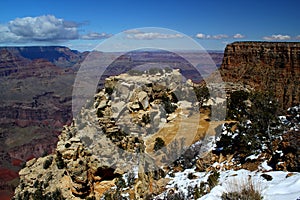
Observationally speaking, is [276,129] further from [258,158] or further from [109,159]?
[109,159]

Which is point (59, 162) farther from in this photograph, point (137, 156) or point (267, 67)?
point (267, 67)

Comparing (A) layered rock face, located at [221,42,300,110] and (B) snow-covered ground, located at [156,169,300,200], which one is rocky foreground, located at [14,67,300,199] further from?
(A) layered rock face, located at [221,42,300,110]

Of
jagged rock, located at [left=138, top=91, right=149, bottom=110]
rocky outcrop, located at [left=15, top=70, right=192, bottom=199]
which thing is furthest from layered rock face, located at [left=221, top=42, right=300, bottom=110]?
rocky outcrop, located at [left=15, top=70, right=192, bottom=199]

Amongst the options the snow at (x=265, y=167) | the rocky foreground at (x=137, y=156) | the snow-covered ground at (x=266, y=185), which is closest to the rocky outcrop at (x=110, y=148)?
the rocky foreground at (x=137, y=156)

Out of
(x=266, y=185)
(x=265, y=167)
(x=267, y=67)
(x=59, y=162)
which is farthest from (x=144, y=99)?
(x=267, y=67)

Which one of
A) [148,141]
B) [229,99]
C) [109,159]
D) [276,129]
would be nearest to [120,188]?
[109,159]

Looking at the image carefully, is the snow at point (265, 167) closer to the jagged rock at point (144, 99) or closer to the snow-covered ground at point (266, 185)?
the snow-covered ground at point (266, 185)

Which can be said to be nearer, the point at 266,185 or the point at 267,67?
the point at 266,185

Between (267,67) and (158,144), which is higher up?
Result: (267,67)
